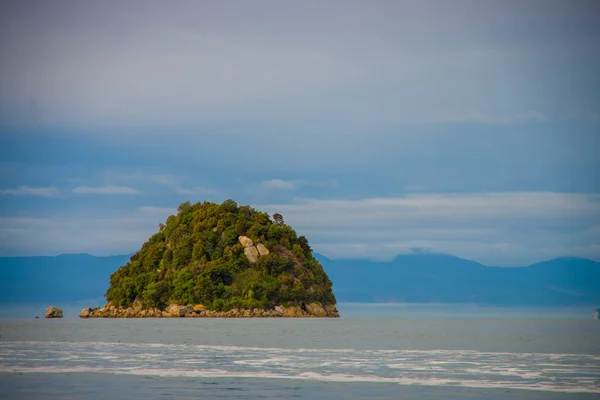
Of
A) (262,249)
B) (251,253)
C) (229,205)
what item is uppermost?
(229,205)

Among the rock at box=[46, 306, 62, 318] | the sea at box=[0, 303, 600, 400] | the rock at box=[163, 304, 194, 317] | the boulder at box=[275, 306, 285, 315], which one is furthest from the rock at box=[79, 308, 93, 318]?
the sea at box=[0, 303, 600, 400]

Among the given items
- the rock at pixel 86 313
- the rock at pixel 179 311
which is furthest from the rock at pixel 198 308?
the rock at pixel 86 313

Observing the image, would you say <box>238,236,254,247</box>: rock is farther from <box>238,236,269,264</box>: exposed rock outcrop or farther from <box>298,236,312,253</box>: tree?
<box>298,236,312,253</box>: tree

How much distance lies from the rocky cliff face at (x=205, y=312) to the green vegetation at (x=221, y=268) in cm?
130

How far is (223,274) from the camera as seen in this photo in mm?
172375

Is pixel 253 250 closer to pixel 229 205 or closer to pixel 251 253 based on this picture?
pixel 251 253

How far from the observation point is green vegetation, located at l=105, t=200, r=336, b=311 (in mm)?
168750

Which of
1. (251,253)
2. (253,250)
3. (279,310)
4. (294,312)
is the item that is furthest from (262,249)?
(294,312)

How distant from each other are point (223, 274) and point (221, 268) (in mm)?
2016

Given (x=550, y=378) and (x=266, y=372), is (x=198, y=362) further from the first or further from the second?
(x=550, y=378)

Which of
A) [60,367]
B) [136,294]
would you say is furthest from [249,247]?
[60,367]

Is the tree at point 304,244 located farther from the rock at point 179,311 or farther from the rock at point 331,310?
the rock at point 179,311

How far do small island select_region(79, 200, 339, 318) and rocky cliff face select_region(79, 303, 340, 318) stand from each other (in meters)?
0.19

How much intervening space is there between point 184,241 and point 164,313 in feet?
61.1
